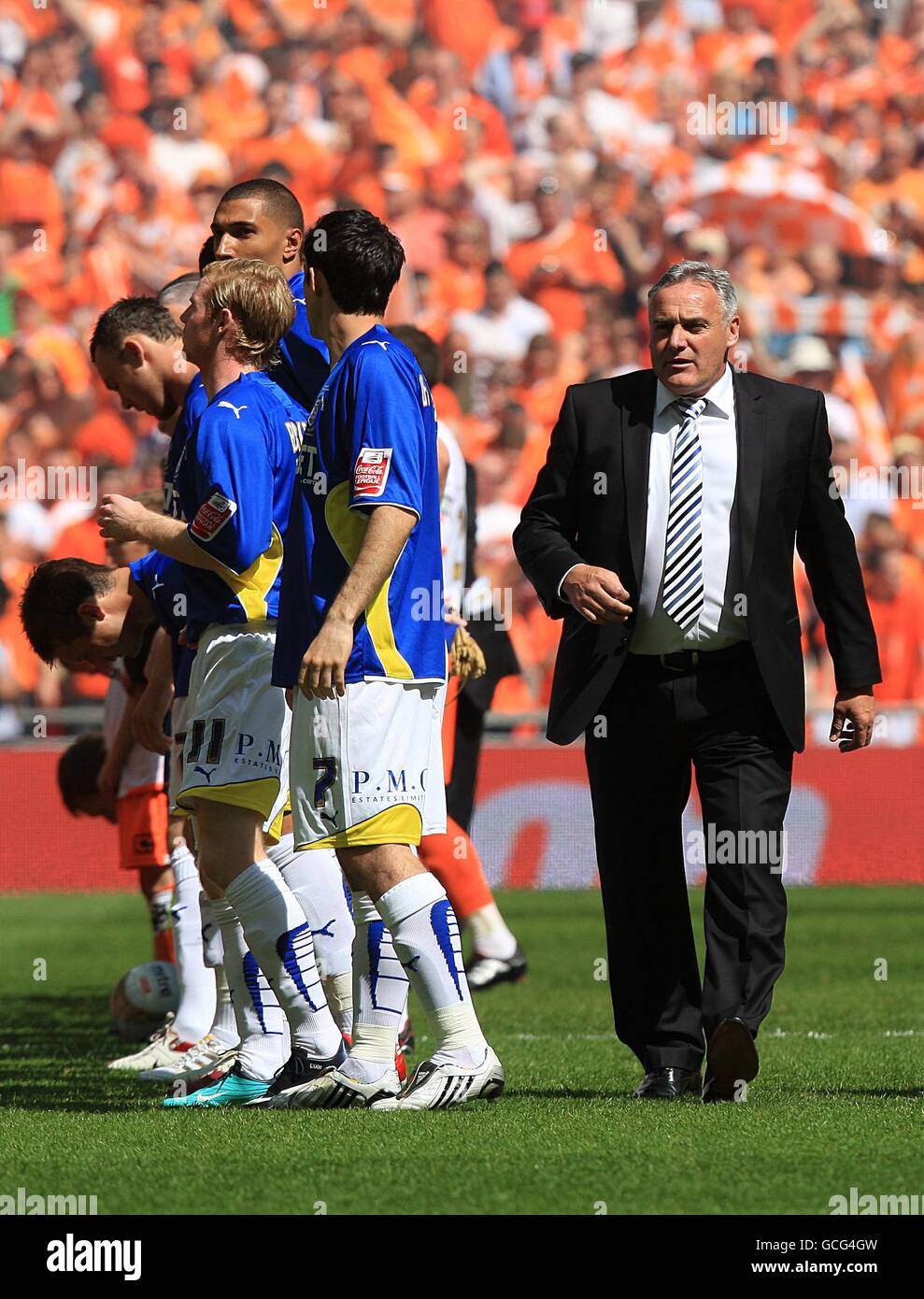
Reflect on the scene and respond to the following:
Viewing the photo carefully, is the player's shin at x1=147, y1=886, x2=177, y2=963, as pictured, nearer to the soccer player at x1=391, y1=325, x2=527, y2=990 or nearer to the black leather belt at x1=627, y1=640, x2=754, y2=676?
the soccer player at x1=391, y1=325, x2=527, y2=990

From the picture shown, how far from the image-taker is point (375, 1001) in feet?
15.7

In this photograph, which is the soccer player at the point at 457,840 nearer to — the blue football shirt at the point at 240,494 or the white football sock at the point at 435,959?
the blue football shirt at the point at 240,494

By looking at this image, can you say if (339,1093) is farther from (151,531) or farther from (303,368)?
(303,368)

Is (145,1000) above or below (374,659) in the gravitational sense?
below

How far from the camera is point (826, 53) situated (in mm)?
17734

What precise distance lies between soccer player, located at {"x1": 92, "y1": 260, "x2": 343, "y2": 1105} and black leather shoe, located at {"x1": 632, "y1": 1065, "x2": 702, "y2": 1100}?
0.79 metres

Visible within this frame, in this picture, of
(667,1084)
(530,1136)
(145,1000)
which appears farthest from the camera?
(145,1000)

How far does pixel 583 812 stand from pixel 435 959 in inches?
288

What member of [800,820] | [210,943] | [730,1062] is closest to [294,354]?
[210,943]

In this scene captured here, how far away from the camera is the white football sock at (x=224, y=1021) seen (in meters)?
5.64

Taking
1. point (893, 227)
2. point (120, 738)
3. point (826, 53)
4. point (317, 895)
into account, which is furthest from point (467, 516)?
point (826, 53)

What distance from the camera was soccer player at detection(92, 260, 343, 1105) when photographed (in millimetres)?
4738

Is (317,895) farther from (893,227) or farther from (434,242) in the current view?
(893,227)
